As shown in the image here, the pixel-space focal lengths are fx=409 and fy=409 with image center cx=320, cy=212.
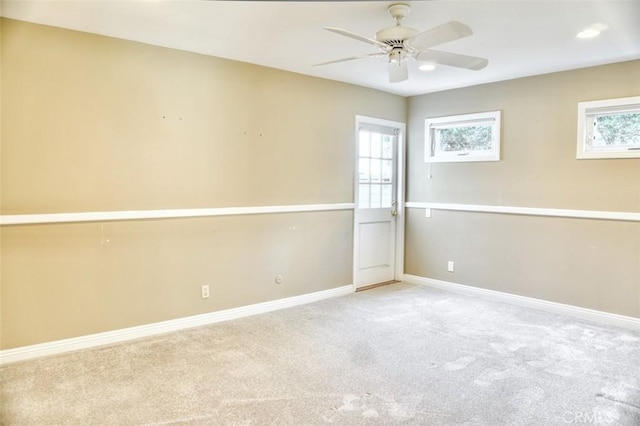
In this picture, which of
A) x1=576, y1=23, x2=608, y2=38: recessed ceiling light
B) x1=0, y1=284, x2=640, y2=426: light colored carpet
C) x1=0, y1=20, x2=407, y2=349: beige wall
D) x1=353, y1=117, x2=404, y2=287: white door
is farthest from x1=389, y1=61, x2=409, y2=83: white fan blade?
x1=0, y1=284, x2=640, y2=426: light colored carpet

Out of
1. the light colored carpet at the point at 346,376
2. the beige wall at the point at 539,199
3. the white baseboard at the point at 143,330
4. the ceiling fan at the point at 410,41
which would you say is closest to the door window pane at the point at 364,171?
the beige wall at the point at 539,199

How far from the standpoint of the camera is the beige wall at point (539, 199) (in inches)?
150

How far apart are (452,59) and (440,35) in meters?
0.48

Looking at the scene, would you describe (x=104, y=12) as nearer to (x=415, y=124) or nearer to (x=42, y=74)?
(x=42, y=74)

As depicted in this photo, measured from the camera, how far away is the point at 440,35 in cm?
238

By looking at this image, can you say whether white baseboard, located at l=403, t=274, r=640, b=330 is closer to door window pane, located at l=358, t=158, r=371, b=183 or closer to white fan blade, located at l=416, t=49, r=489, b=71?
door window pane, located at l=358, t=158, r=371, b=183

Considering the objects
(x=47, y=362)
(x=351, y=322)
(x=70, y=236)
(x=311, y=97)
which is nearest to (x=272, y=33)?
(x=311, y=97)

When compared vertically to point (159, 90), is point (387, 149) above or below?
below

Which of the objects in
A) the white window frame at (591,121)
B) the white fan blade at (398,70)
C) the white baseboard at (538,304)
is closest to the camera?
the white fan blade at (398,70)

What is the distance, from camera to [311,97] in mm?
4445

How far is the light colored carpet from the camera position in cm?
230

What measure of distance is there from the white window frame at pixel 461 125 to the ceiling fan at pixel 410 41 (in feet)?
6.35

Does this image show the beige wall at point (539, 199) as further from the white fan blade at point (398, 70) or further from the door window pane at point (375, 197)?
the white fan blade at point (398, 70)

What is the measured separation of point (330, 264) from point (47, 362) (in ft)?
9.16
